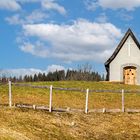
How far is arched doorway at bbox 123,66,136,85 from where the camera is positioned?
51.7 meters

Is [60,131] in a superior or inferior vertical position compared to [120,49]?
inferior

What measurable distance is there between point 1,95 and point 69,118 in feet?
34.2

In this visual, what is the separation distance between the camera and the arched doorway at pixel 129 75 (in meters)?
51.7

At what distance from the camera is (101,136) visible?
24.2 m

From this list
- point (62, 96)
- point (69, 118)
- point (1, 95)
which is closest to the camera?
point (69, 118)

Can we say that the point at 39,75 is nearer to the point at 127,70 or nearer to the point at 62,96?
the point at 127,70

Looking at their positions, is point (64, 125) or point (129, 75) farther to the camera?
point (129, 75)

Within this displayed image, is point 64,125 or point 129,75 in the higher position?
point 129,75

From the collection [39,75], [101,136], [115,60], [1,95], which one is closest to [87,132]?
[101,136]

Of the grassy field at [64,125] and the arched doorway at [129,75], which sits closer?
the grassy field at [64,125]

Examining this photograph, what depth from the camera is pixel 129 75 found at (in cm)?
5184

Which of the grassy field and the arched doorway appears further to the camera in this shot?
the arched doorway

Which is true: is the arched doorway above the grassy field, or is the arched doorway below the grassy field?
above

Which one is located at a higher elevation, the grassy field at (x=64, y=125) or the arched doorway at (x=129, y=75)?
the arched doorway at (x=129, y=75)
